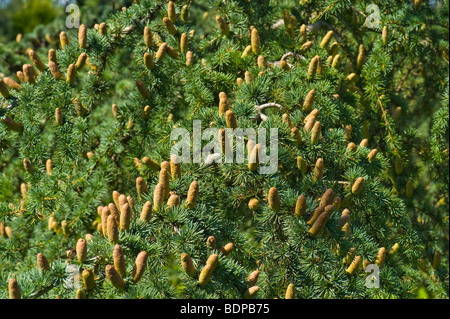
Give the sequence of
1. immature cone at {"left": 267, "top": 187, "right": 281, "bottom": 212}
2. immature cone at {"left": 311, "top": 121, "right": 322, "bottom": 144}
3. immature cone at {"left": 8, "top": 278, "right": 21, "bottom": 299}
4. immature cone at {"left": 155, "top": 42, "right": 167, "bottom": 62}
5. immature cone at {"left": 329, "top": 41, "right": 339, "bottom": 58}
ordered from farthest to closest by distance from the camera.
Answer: immature cone at {"left": 329, "top": 41, "right": 339, "bottom": 58} → immature cone at {"left": 155, "top": 42, "right": 167, "bottom": 62} → immature cone at {"left": 311, "top": 121, "right": 322, "bottom": 144} → immature cone at {"left": 267, "top": 187, "right": 281, "bottom": 212} → immature cone at {"left": 8, "top": 278, "right": 21, "bottom": 299}

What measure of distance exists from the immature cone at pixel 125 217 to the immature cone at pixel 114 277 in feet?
0.41

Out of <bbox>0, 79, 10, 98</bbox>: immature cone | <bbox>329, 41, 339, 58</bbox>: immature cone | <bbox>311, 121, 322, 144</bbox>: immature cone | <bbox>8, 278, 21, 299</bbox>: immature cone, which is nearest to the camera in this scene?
<bbox>8, 278, 21, 299</bbox>: immature cone

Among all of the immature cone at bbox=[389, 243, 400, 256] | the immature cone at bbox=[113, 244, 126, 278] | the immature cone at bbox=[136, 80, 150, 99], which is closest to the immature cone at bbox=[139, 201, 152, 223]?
the immature cone at bbox=[113, 244, 126, 278]

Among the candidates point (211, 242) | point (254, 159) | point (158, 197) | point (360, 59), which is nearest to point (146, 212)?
point (158, 197)

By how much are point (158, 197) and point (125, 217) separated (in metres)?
0.08

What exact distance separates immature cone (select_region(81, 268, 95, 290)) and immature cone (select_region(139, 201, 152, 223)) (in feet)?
0.48

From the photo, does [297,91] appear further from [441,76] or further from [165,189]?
[441,76]

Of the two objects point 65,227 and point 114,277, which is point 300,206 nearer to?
point 114,277

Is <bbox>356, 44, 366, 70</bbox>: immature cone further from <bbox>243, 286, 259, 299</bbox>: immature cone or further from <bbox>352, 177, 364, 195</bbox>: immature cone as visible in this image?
<bbox>243, 286, 259, 299</bbox>: immature cone

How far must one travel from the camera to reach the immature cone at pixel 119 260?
2.77 ft

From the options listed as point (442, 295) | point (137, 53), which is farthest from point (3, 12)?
point (442, 295)

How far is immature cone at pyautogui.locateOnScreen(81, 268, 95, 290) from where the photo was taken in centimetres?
87

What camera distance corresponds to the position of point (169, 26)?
4.44 feet

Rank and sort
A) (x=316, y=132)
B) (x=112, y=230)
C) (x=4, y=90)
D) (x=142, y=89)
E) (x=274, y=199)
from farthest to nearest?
(x=142, y=89) → (x=4, y=90) → (x=316, y=132) → (x=274, y=199) → (x=112, y=230)
